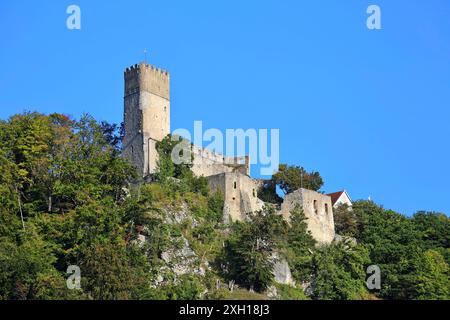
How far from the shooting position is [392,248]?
62031mm

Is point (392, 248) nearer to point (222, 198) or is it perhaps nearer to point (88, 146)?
point (222, 198)

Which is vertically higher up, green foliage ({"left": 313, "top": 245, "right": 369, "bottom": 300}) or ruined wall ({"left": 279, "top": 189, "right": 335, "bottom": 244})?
ruined wall ({"left": 279, "top": 189, "right": 335, "bottom": 244})

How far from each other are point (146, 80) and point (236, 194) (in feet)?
36.7

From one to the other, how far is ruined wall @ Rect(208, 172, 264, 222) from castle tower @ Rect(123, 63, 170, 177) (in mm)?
4744

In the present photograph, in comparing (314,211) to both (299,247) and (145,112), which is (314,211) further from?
(145,112)

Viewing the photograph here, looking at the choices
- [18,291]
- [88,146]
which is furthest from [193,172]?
[18,291]

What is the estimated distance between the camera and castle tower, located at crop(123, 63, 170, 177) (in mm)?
64062

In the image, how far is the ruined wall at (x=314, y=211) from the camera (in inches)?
2441

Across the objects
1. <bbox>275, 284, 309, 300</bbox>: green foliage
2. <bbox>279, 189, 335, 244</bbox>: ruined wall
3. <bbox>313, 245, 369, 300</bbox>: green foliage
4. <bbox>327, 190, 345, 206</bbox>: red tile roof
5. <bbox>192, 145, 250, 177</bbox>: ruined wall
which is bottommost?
<bbox>275, 284, 309, 300</bbox>: green foliage

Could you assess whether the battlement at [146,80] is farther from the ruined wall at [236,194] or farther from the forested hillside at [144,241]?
the ruined wall at [236,194]

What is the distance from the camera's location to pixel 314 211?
62.8 m

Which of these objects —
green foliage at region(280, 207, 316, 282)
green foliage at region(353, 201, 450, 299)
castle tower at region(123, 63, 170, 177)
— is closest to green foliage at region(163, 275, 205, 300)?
green foliage at region(280, 207, 316, 282)

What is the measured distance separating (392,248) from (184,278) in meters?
16.4

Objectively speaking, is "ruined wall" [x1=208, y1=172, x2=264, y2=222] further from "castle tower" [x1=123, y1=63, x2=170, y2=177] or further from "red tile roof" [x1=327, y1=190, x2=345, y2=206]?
"red tile roof" [x1=327, y1=190, x2=345, y2=206]
